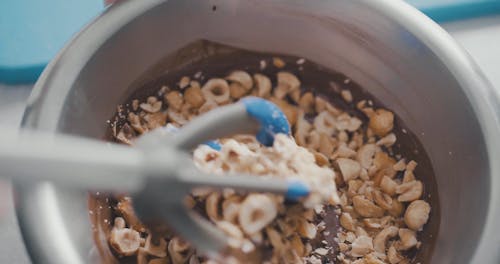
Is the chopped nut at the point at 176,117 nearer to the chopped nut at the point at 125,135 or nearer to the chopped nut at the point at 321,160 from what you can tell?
the chopped nut at the point at 125,135

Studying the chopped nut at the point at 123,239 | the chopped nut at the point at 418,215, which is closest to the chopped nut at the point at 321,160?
the chopped nut at the point at 418,215

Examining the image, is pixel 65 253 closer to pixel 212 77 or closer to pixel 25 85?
pixel 212 77

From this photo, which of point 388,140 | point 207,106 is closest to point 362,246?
point 388,140

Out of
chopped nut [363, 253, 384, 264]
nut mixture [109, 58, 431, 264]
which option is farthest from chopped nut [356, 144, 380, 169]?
chopped nut [363, 253, 384, 264]

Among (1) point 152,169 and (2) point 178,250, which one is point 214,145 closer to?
(2) point 178,250

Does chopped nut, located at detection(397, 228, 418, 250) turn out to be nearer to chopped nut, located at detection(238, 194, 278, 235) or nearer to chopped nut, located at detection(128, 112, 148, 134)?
chopped nut, located at detection(238, 194, 278, 235)

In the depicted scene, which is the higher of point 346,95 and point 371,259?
point 346,95
